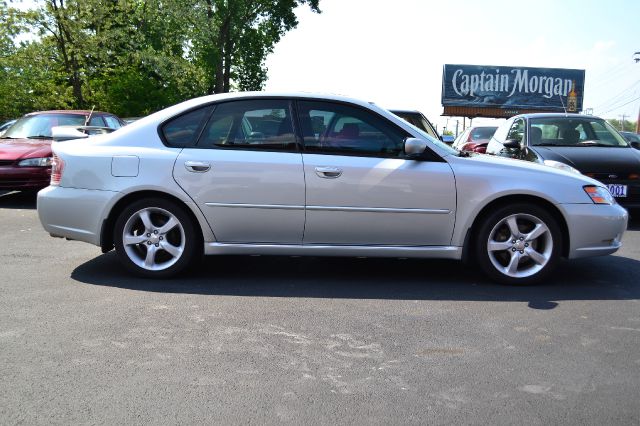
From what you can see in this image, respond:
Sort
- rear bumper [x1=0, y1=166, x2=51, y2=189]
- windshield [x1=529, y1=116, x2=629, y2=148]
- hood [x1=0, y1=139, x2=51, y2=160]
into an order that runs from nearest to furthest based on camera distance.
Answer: windshield [x1=529, y1=116, x2=629, y2=148]
rear bumper [x1=0, y1=166, x2=51, y2=189]
hood [x1=0, y1=139, x2=51, y2=160]

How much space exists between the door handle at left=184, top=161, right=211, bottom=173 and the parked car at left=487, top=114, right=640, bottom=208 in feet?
14.4

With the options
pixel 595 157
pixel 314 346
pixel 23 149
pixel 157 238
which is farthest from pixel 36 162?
pixel 595 157

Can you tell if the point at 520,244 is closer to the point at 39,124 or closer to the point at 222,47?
the point at 39,124

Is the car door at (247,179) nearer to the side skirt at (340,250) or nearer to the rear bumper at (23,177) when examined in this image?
the side skirt at (340,250)

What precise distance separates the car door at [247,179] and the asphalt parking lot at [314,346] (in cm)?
48

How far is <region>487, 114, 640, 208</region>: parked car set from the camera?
789 centimetres

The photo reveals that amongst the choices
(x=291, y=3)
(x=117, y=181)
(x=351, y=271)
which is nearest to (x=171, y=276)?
(x=117, y=181)

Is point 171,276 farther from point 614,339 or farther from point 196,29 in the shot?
point 196,29

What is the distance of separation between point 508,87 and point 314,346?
165 ft

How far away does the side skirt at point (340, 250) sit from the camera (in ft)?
16.6

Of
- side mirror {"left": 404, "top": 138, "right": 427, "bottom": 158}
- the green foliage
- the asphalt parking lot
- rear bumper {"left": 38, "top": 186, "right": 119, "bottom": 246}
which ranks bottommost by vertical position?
the asphalt parking lot

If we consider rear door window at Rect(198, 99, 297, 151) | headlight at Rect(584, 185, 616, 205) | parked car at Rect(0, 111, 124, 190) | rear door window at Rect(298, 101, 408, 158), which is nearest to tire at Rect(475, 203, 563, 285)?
headlight at Rect(584, 185, 616, 205)

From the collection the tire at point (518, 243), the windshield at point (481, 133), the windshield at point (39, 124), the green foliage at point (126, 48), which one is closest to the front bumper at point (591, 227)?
the tire at point (518, 243)

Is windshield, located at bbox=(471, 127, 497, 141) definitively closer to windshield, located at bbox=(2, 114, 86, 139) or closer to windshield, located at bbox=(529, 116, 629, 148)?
windshield, located at bbox=(529, 116, 629, 148)
